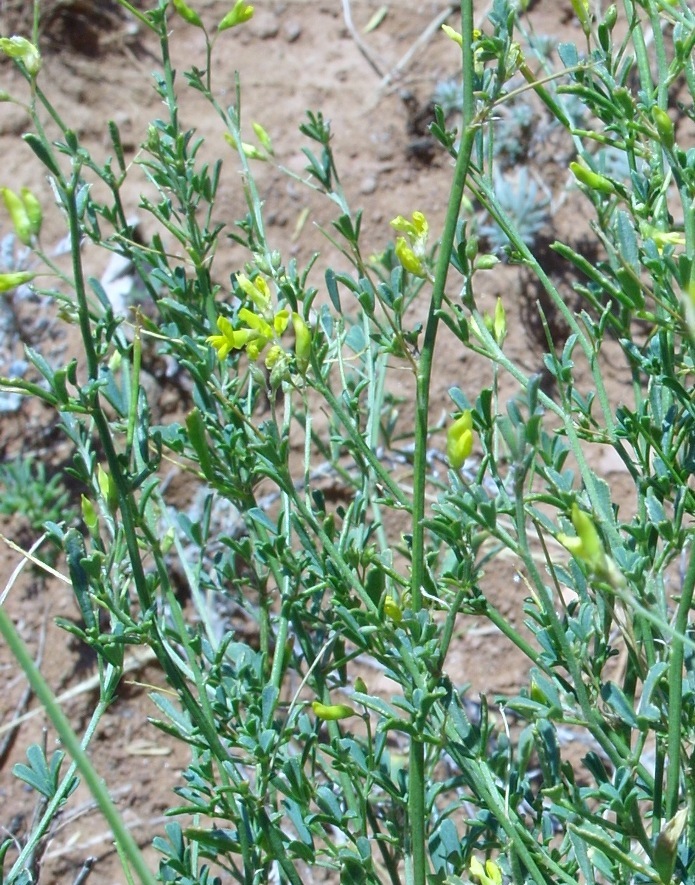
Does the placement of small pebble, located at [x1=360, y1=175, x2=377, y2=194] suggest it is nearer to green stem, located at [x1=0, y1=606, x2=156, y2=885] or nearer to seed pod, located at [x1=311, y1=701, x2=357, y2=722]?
seed pod, located at [x1=311, y1=701, x2=357, y2=722]

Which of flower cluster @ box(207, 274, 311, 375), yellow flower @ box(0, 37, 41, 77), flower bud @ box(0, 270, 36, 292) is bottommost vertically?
flower cluster @ box(207, 274, 311, 375)

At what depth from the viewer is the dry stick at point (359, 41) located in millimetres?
3762

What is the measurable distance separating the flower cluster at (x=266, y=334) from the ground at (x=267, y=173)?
62.9 inches

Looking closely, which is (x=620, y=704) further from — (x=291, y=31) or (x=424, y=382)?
(x=291, y=31)

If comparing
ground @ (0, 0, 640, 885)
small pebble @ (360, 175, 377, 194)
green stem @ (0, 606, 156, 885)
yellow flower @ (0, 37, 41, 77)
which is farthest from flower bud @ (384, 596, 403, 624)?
small pebble @ (360, 175, 377, 194)

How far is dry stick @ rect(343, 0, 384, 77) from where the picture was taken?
12.3ft

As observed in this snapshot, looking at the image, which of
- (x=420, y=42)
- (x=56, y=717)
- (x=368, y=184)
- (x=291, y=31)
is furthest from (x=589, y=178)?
(x=291, y=31)

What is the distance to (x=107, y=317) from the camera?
5.28 feet

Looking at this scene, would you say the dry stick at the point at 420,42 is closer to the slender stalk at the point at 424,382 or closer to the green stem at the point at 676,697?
the slender stalk at the point at 424,382

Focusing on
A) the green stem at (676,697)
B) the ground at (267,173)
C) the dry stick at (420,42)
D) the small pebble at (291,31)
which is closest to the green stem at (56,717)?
the green stem at (676,697)

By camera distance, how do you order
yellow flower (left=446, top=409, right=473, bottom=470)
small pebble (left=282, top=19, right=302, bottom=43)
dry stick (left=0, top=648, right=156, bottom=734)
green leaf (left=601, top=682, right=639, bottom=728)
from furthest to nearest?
small pebble (left=282, top=19, right=302, bottom=43) < dry stick (left=0, top=648, right=156, bottom=734) < green leaf (left=601, top=682, right=639, bottom=728) < yellow flower (left=446, top=409, right=473, bottom=470)

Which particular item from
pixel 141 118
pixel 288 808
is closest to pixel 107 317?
pixel 288 808

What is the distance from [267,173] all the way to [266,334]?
2379mm

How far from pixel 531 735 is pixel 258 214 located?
1.05 m
